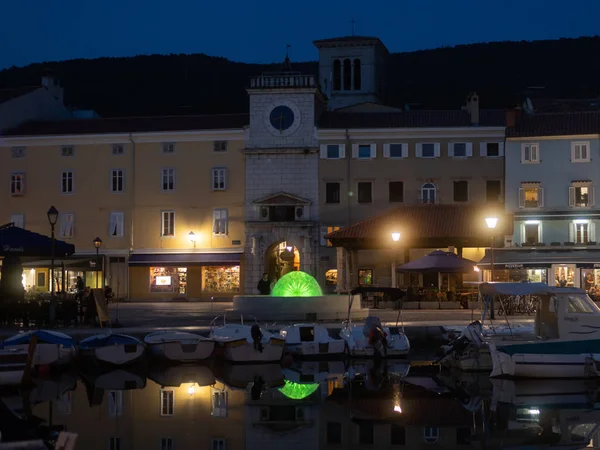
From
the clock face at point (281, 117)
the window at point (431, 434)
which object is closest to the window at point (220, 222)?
the clock face at point (281, 117)

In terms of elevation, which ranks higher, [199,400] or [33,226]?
[33,226]

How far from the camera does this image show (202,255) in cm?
6444

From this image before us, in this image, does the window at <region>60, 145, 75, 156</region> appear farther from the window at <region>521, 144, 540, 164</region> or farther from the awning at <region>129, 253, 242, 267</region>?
the window at <region>521, 144, 540, 164</region>

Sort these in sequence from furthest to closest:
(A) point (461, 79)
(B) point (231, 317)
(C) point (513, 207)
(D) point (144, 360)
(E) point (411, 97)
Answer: (A) point (461, 79), (E) point (411, 97), (C) point (513, 207), (B) point (231, 317), (D) point (144, 360)

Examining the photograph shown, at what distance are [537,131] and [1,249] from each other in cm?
3609

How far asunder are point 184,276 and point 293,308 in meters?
25.0

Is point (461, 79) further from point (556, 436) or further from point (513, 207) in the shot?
point (556, 436)

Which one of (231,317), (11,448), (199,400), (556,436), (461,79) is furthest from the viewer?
(461,79)

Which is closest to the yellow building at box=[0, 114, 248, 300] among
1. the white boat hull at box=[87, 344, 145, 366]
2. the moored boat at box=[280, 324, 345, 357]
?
the moored boat at box=[280, 324, 345, 357]

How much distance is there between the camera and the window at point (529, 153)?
6231 centimetres

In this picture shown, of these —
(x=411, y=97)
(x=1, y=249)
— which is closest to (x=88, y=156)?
(x=1, y=249)

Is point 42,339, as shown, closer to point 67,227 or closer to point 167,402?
point 167,402

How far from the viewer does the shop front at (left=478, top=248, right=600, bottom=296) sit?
189 ft

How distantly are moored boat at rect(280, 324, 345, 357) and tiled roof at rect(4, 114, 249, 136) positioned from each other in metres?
31.7
